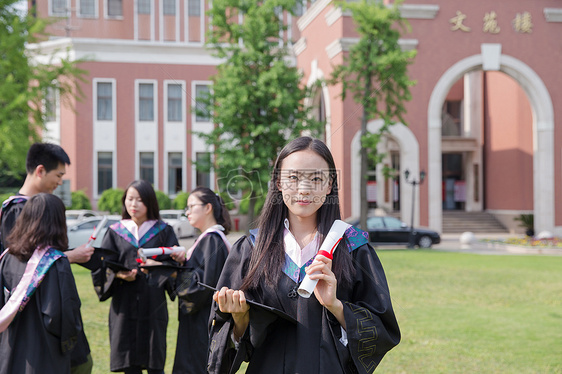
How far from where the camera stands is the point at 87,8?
100ft

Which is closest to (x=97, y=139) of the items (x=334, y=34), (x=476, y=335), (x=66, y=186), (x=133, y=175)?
(x=133, y=175)

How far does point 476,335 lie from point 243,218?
21.2 metres

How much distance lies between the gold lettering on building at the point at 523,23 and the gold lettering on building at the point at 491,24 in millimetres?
832

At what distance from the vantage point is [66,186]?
19.1 meters

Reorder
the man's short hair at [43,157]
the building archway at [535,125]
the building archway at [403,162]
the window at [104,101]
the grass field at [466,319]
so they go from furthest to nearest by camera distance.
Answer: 1. the window at [104,101]
2. the building archway at [535,125]
3. the building archway at [403,162]
4. the grass field at [466,319]
5. the man's short hair at [43,157]

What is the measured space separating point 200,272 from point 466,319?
4902 mm

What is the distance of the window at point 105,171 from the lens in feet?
92.6

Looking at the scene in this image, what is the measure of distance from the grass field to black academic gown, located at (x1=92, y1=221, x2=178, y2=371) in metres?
1.15

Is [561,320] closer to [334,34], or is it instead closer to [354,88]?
[354,88]

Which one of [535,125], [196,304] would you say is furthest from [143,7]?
[196,304]

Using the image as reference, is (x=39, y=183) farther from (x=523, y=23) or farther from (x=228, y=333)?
(x=523, y=23)

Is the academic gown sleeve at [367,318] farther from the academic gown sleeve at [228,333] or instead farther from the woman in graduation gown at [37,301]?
the woman in graduation gown at [37,301]

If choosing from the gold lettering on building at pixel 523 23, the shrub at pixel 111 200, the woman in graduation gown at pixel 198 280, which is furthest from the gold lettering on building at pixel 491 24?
the woman in graduation gown at pixel 198 280

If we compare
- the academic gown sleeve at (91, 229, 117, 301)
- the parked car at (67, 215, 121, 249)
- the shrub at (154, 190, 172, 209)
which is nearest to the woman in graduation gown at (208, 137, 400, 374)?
the academic gown sleeve at (91, 229, 117, 301)
